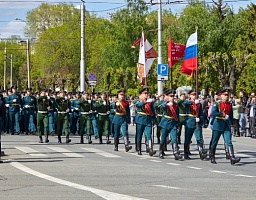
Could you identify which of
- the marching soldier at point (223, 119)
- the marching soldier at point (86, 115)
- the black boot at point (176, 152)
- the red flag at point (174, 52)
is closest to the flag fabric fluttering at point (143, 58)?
the red flag at point (174, 52)

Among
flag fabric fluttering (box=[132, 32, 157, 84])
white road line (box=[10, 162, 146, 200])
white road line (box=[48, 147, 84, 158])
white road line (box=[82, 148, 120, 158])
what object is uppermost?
flag fabric fluttering (box=[132, 32, 157, 84])

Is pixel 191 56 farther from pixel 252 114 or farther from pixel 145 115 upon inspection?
pixel 145 115

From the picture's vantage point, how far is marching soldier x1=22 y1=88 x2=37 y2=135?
3203 centimetres

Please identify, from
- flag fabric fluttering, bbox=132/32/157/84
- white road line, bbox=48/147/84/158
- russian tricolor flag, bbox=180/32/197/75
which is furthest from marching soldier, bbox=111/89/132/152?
russian tricolor flag, bbox=180/32/197/75

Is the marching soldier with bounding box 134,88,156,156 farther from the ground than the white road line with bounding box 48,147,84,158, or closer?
farther from the ground

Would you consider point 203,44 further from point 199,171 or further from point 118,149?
point 199,171

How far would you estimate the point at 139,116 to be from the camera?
75.5 feet

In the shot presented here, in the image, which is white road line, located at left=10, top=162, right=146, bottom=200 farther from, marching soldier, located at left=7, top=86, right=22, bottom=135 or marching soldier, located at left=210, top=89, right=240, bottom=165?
marching soldier, located at left=7, top=86, right=22, bottom=135

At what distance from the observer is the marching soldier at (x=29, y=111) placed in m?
32.0

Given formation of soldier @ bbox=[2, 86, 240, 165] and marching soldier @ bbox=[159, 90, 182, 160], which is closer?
formation of soldier @ bbox=[2, 86, 240, 165]

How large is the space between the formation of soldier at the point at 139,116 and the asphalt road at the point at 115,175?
1.73 feet

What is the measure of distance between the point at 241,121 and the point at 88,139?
8877 mm

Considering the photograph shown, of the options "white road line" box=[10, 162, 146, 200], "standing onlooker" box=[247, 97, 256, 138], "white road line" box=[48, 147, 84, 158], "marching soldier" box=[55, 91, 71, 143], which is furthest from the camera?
"standing onlooker" box=[247, 97, 256, 138]

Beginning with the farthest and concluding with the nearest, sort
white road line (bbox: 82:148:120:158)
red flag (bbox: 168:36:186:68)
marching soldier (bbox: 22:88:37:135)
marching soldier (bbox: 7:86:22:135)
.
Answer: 1. red flag (bbox: 168:36:186:68)
2. marching soldier (bbox: 7:86:22:135)
3. marching soldier (bbox: 22:88:37:135)
4. white road line (bbox: 82:148:120:158)
